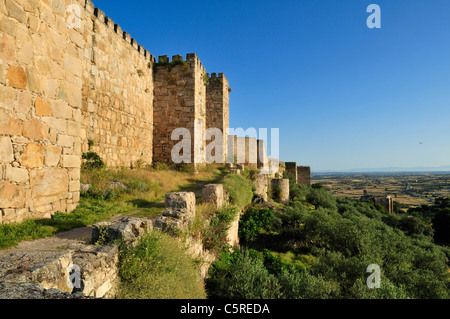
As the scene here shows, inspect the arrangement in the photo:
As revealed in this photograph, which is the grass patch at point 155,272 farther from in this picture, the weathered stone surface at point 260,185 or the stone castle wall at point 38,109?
the weathered stone surface at point 260,185

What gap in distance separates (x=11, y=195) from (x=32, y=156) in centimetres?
75

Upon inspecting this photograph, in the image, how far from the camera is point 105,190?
21.8 feet

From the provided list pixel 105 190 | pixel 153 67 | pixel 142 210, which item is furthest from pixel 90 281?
pixel 153 67

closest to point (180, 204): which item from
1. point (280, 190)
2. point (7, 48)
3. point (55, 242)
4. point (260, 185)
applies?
point (55, 242)

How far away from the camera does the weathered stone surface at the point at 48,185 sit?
448 cm

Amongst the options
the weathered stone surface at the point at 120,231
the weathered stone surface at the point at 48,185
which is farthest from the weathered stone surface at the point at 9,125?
the weathered stone surface at the point at 120,231

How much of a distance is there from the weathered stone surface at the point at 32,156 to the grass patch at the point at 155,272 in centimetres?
280

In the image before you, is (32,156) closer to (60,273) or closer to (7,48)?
(7,48)

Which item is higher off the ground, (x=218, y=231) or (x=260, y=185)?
(x=260, y=185)

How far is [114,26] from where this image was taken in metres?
9.53

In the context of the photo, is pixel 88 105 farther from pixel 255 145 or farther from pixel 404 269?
pixel 255 145

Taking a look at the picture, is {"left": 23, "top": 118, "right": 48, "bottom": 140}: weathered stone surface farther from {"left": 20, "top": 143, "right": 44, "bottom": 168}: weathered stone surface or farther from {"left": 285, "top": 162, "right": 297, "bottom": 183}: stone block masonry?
{"left": 285, "top": 162, "right": 297, "bottom": 183}: stone block masonry

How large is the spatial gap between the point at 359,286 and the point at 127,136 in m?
9.42

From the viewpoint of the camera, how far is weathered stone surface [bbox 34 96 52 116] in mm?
4520
